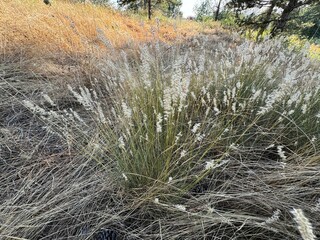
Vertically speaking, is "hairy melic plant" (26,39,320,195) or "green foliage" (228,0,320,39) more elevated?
"hairy melic plant" (26,39,320,195)

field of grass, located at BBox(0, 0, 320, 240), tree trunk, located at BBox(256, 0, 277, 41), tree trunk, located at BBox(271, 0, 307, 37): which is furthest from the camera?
tree trunk, located at BBox(256, 0, 277, 41)

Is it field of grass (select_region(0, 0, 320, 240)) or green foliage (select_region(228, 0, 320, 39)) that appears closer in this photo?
field of grass (select_region(0, 0, 320, 240))

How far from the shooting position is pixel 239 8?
21.1ft

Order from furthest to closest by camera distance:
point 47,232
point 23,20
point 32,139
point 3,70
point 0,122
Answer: point 23,20 < point 3,70 < point 0,122 < point 32,139 < point 47,232

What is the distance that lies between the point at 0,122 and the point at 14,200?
831mm

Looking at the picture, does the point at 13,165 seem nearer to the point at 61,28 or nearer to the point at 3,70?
the point at 3,70

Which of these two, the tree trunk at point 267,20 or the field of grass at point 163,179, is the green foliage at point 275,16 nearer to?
the tree trunk at point 267,20

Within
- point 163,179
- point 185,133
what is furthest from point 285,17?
point 163,179

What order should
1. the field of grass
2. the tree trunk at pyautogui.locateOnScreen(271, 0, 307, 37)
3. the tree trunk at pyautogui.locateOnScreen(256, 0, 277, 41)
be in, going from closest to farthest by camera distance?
the field of grass, the tree trunk at pyautogui.locateOnScreen(271, 0, 307, 37), the tree trunk at pyautogui.locateOnScreen(256, 0, 277, 41)

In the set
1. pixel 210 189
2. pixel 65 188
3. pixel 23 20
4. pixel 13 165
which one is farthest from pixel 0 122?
pixel 23 20

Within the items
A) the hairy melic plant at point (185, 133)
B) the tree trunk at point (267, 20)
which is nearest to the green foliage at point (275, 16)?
the tree trunk at point (267, 20)

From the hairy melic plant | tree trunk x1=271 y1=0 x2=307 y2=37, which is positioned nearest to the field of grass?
the hairy melic plant

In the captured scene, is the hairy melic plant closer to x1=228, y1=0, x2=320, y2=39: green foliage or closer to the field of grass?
the field of grass

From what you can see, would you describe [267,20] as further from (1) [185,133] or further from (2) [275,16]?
(1) [185,133]
